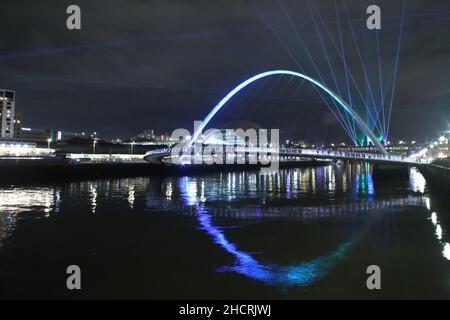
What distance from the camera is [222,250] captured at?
13.5m

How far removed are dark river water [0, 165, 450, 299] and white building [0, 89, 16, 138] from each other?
458ft

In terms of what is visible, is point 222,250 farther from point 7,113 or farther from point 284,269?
point 7,113

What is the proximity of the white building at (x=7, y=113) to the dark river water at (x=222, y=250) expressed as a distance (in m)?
140

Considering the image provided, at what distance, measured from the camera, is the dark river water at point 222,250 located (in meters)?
9.62

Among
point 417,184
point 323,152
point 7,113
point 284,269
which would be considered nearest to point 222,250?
point 284,269

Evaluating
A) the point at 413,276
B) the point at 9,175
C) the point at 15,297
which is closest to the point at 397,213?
the point at 413,276

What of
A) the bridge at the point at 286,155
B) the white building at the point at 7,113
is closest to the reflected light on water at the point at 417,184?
the bridge at the point at 286,155

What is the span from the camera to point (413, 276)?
420 inches

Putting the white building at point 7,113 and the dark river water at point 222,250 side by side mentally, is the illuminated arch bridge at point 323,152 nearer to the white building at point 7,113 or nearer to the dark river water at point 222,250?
the dark river water at point 222,250

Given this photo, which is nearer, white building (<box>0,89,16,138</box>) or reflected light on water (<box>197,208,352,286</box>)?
reflected light on water (<box>197,208,352,286</box>)

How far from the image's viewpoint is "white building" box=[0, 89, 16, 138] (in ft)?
486

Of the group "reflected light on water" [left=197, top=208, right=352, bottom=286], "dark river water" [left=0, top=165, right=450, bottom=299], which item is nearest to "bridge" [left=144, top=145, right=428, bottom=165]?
"dark river water" [left=0, top=165, right=450, bottom=299]

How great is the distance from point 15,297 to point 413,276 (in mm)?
9199

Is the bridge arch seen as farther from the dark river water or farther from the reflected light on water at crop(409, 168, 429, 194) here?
the dark river water
